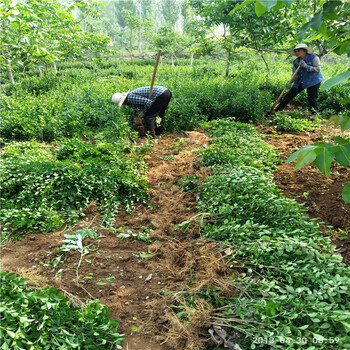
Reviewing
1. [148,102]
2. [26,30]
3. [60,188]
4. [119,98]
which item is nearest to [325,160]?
[60,188]

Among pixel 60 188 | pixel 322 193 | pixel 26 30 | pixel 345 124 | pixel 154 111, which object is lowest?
pixel 322 193

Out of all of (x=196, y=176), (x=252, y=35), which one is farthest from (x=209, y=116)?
(x=196, y=176)

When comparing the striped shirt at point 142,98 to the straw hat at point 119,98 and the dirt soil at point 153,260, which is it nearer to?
the straw hat at point 119,98

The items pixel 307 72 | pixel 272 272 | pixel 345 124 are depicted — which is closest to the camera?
pixel 345 124

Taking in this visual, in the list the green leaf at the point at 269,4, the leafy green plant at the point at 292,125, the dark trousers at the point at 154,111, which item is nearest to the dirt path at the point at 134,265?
the green leaf at the point at 269,4

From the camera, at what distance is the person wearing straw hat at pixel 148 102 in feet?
19.9

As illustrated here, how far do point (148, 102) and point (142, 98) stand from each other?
0.18 m

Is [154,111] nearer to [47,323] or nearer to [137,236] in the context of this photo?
[137,236]

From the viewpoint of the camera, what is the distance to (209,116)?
7316mm

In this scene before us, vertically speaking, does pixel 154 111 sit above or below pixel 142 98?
below

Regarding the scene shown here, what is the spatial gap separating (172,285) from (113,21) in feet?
205

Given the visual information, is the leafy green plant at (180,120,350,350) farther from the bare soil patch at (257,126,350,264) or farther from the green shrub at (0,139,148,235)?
the green shrub at (0,139,148,235)

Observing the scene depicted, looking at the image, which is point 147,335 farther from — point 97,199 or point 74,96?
point 74,96

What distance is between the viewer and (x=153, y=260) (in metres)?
2.89
